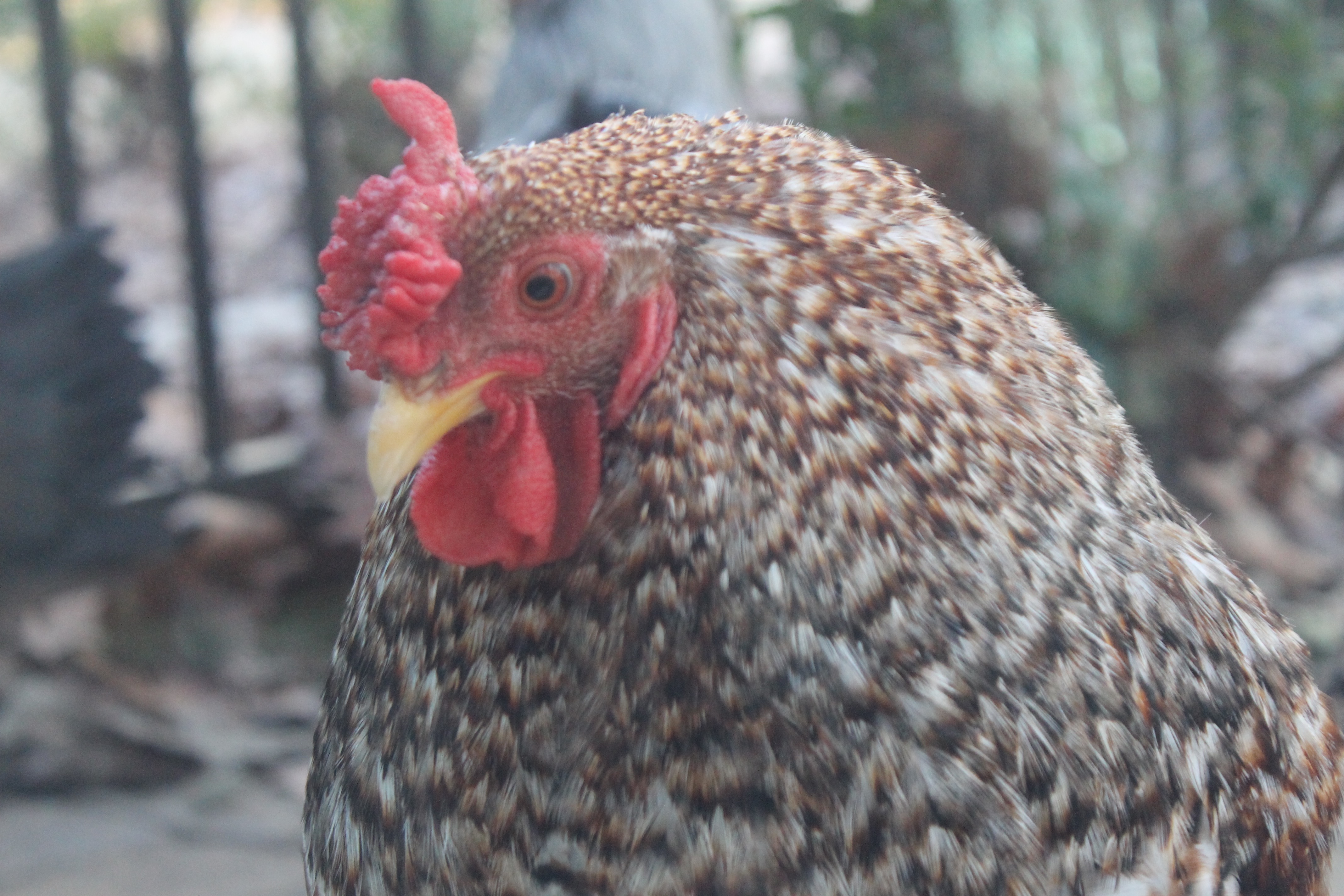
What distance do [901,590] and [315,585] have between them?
4260 mm

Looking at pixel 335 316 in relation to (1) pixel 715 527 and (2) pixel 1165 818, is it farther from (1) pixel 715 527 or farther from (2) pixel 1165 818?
(2) pixel 1165 818

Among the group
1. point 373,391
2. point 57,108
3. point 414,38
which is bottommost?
point 373,391

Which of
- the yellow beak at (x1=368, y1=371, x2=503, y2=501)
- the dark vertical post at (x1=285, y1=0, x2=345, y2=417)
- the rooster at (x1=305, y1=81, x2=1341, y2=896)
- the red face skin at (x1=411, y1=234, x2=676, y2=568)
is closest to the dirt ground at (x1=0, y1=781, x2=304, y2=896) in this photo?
the dark vertical post at (x1=285, y1=0, x2=345, y2=417)

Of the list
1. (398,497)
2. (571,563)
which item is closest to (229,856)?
(398,497)

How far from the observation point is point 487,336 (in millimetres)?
1386

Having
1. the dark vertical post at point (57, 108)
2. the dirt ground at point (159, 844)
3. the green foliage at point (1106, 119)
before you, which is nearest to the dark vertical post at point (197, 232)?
the dark vertical post at point (57, 108)

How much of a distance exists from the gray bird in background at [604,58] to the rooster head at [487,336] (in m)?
3.48

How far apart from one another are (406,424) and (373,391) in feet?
16.4

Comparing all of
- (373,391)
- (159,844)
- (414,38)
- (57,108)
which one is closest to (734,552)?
(159,844)

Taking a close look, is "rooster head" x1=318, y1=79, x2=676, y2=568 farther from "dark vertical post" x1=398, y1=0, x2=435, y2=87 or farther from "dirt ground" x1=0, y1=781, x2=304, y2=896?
"dark vertical post" x1=398, y1=0, x2=435, y2=87

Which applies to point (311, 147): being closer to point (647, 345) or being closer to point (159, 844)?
point (159, 844)

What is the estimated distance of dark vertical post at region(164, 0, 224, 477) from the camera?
517 centimetres

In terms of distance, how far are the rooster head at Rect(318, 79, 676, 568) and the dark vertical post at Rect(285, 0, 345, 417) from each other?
4285 millimetres

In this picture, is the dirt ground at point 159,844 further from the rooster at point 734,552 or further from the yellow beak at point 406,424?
the yellow beak at point 406,424
